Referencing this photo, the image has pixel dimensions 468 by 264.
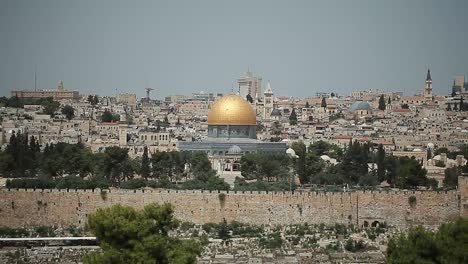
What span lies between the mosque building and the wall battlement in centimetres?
1682

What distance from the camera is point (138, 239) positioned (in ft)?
70.5

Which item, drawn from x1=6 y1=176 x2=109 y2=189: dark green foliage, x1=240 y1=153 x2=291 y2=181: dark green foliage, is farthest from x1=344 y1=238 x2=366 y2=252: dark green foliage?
x1=240 y1=153 x2=291 y2=181: dark green foliage

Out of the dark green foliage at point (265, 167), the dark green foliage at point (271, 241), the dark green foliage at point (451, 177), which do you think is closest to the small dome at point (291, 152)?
the dark green foliage at point (265, 167)

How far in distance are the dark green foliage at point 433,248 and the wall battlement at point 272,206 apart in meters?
12.2

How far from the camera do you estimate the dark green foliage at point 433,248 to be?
71.6 ft

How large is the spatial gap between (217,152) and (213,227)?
19.7 meters

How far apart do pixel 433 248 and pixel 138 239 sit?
5.37m

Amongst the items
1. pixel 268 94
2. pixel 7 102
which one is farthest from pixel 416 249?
pixel 268 94

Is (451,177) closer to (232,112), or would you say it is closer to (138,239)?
(232,112)

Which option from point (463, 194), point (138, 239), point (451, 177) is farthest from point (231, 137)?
point (138, 239)

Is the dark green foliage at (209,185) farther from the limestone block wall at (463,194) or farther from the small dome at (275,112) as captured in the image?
the small dome at (275,112)

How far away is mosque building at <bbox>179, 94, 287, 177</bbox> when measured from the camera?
53.0 meters

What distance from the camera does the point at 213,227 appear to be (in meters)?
33.9

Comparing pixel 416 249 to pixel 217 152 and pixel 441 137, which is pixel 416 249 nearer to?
A: pixel 217 152
